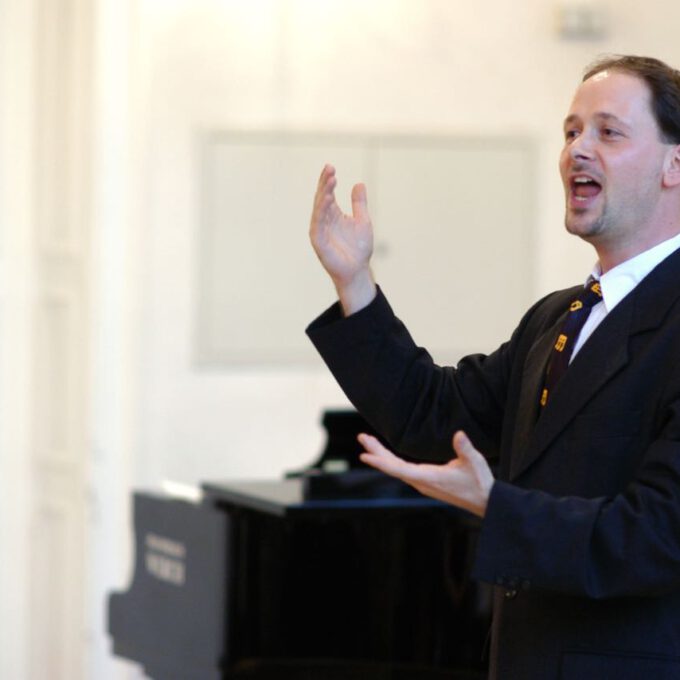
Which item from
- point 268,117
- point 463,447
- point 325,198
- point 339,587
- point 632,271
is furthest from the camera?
point 268,117

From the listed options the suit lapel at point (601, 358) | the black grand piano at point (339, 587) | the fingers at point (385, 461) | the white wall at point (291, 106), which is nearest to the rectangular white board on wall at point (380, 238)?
the white wall at point (291, 106)

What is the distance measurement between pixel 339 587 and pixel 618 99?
2218mm

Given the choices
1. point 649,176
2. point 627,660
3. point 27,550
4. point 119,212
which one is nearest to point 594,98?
point 649,176

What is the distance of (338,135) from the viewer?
20.1 feet

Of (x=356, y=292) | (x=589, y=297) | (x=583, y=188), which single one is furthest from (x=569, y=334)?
(x=356, y=292)

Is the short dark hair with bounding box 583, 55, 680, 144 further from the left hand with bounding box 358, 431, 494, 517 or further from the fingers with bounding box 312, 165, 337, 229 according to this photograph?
the left hand with bounding box 358, 431, 494, 517

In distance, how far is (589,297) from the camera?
6.84ft

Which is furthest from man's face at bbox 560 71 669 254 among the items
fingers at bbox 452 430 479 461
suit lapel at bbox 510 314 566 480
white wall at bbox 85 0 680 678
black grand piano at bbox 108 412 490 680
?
white wall at bbox 85 0 680 678

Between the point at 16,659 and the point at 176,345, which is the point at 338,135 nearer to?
the point at 176,345

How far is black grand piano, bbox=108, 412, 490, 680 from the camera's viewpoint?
13.0 ft

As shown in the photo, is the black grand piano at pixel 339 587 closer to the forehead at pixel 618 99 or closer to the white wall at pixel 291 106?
the white wall at pixel 291 106

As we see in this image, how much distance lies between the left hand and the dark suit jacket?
1.1 inches

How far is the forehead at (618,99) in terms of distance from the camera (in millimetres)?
2059

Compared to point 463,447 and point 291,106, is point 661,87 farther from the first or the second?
point 291,106
